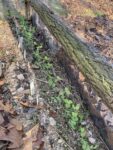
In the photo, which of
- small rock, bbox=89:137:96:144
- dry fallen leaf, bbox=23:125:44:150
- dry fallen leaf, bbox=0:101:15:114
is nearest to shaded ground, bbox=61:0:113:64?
small rock, bbox=89:137:96:144

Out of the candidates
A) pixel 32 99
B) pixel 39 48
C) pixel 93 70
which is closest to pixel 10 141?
pixel 32 99

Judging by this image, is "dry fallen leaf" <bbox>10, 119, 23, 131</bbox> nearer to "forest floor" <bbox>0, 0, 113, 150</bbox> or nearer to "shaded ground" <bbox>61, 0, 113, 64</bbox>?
"forest floor" <bbox>0, 0, 113, 150</bbox>

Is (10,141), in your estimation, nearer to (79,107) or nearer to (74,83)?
(79,107)

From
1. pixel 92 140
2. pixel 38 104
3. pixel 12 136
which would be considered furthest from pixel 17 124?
pixel 92 140

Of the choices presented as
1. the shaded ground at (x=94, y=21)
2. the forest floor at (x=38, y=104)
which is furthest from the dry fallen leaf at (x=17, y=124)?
the shaded ground at (x=94, y=21)

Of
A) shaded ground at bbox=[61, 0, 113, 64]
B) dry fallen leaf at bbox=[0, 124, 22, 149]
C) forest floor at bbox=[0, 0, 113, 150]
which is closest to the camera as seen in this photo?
dry fallen leaf at bbox=[0, 124, 22, 149]

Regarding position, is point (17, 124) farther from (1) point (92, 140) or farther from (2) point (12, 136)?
(1) point (92, 140)

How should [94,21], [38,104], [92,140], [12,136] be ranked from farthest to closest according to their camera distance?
[94,21]
[38,104]
[92,140]
[12,136]

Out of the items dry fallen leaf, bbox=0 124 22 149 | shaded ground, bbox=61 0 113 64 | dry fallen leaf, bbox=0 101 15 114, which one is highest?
shaded ground, bbox=61 0 113 64

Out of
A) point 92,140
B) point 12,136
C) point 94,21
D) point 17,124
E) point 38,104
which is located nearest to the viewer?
point 12,136
